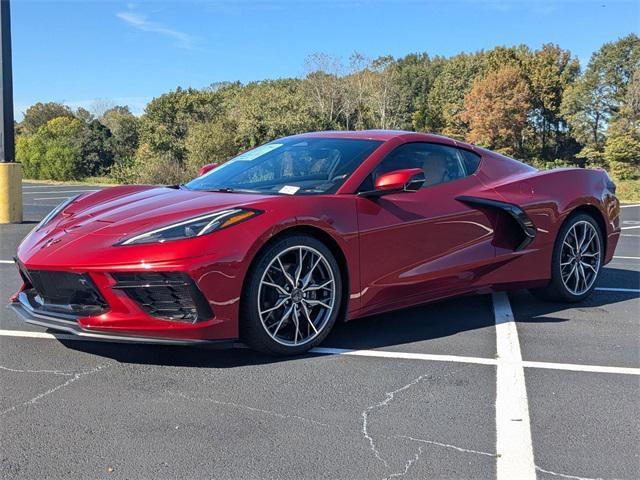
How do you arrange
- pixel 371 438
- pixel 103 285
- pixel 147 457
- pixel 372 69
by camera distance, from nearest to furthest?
pixel 147 457 < pixel 371 438 < pixel 103 285 < pixel 372 69

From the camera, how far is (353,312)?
397cm

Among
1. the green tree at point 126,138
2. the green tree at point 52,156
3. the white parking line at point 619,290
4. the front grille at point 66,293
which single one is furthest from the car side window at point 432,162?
the green tree at point 126,138

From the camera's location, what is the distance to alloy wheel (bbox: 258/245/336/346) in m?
3.64

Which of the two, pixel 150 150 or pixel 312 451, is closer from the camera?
pixel 312 451

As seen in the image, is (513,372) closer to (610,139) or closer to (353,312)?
(353,312)

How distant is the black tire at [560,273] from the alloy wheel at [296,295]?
2210mm

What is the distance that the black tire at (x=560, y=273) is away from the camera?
200 inches

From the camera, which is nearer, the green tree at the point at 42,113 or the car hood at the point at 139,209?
the car hood at the point at 139,209

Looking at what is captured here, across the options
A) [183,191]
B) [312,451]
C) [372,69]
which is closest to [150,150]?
[372,69]

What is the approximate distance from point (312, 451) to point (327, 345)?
4.88 feet

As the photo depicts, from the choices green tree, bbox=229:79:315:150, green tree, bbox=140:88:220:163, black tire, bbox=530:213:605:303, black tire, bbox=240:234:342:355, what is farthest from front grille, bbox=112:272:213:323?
green tree, bbox=140:88:220:163

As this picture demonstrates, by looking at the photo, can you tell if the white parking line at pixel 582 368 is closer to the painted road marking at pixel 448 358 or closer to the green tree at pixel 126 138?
the painted road marking at pixel 448 358

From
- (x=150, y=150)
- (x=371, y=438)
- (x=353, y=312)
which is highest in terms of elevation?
(x=150, y=150)

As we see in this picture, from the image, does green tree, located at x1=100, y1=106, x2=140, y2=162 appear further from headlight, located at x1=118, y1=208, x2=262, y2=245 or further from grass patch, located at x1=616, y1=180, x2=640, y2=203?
headlight, located at x1=118, y1=208, x2=262, y2=245
